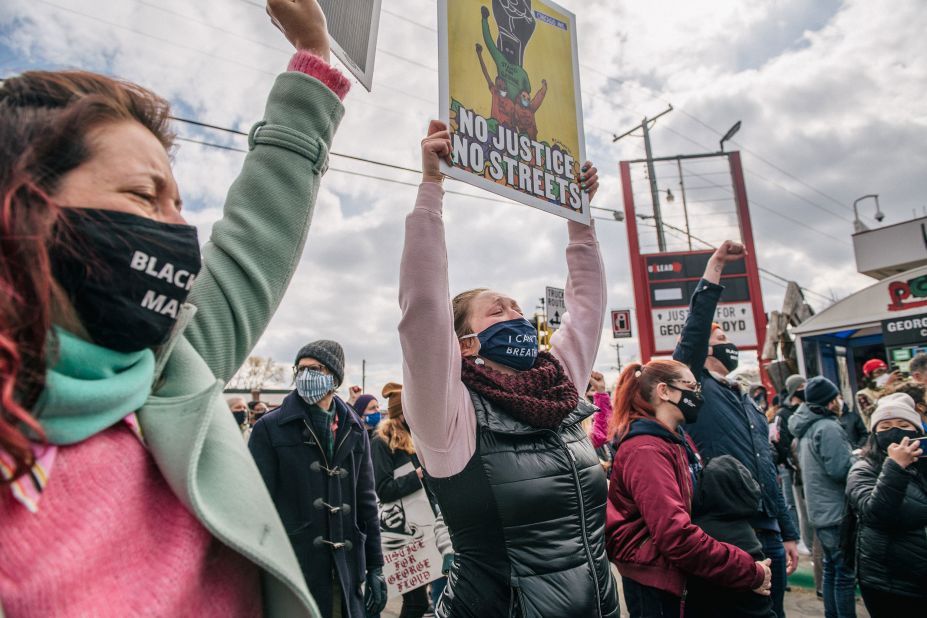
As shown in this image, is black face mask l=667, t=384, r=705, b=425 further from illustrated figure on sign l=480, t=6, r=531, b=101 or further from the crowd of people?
A: illustrated figure on sign l=480, t=6, r=531, b=101

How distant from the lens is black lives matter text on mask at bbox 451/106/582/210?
2.24 m

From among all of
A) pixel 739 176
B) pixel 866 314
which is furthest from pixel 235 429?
pixel 739 176

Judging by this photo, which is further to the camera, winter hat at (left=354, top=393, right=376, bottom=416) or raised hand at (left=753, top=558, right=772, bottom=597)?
winter hat at (left=354, top=393, right=376, bottom=416)

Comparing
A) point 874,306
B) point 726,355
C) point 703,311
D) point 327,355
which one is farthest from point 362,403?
point 874,306

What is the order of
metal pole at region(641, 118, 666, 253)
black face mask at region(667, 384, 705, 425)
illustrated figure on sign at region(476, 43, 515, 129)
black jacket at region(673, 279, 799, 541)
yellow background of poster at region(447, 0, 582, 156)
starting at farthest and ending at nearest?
metal pole at region(641, 118, 666, 253)
black jacket at region(673, 279, 799, 541)
black face mask at region(667, 384, 705, 425)
illustrated figure on sign at region(476, 43, 515, 129)
yellow background of poster at region(447, 0, 582, 156)

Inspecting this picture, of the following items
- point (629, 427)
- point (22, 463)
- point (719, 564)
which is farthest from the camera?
point (629, 427)

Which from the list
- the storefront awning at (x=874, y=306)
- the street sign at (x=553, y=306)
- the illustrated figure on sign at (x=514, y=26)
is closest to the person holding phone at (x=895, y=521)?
the illustrated figure on sign at (x=514, y=26)

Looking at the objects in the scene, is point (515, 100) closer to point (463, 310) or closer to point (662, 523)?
point (463, 310)

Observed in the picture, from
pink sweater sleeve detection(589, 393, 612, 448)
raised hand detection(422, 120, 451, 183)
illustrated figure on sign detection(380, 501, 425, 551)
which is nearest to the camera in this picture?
raised hand detection(422, 120, 451, 183)

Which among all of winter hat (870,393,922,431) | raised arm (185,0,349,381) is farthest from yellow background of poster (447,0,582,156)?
winter hat (870,393,922,431)

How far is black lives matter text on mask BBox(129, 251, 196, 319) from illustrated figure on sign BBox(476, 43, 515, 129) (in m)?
1.76

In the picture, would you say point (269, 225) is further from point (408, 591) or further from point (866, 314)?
point (866, 314)

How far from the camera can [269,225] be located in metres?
1.26

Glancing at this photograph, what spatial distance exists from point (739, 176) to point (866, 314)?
5925mm
